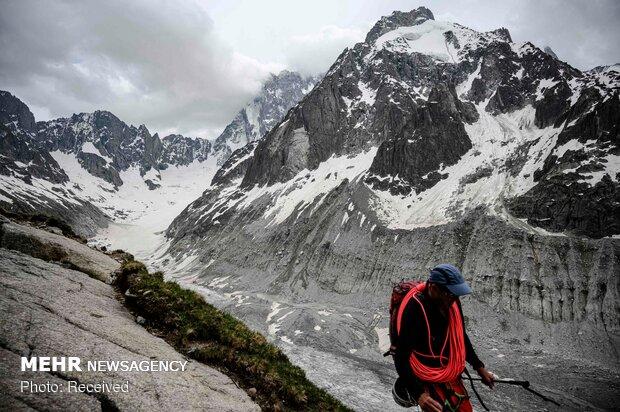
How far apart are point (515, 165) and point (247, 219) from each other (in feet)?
305

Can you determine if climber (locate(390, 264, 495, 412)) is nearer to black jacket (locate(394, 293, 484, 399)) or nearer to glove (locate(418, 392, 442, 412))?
black jacket (locate(394, 293, 484, 399))

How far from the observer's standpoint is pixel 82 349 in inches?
274

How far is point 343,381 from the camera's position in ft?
107

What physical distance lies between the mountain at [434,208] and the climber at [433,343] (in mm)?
24541

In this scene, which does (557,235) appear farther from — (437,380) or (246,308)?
(437,380)

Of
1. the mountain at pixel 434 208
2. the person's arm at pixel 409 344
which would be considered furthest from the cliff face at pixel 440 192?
the person's arm at pixel 409 344

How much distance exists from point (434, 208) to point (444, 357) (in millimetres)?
87472

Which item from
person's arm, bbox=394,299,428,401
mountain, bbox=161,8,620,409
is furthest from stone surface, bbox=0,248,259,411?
mountain, bbox=161,8,620,409

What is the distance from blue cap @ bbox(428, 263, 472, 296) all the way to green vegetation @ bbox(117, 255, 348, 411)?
4.74 metres

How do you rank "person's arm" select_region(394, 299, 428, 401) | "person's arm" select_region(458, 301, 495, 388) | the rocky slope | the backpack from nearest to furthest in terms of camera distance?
1. the rocky slope
2. "person's arm" select_region(394, 299, 428, 401)
3. the backpack
4. "person's arm" select_region(458, 301, 495, 388)

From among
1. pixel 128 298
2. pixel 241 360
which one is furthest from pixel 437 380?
pixel 128 298

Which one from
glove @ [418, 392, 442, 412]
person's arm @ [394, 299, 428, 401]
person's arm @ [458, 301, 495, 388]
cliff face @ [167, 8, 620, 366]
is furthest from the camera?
cliff face @ [167, 8, 620, 366]

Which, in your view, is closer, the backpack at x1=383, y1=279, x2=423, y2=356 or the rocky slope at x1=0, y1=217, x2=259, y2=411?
the rocky slope at x1=0, y1=217, x2=259, y2=411

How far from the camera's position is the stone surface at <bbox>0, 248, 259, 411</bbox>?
18.0 ft
